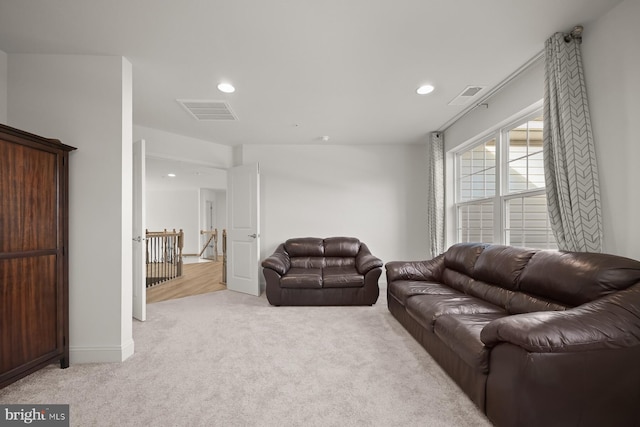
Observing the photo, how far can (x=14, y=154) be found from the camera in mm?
1857

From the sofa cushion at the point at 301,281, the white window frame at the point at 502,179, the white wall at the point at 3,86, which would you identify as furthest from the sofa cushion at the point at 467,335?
the white wall at the point at 3,86

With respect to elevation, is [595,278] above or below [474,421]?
above

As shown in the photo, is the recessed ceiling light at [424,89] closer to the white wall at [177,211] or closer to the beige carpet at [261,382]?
the beige carpet at [261,382]

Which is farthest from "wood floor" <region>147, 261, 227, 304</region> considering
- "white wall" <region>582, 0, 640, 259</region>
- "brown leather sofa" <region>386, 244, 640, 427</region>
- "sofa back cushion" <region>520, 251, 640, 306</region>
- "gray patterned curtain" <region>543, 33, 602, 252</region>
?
"white wall" <region>582, 0, 640, 259</region>

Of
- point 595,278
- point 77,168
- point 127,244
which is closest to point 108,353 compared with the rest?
point 127,244

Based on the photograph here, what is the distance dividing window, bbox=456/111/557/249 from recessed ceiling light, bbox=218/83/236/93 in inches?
124

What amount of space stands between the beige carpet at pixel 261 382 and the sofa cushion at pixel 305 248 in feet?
5.65

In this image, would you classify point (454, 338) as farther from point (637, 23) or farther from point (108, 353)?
point (108, 353)

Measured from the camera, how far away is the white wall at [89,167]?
2295 mm

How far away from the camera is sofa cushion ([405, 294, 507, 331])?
2.20m

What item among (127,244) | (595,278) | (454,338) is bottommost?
(454,338)

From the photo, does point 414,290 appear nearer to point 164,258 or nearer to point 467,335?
point 467,335

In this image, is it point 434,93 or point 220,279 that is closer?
point 434,93

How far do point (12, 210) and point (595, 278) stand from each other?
3.78 metres
